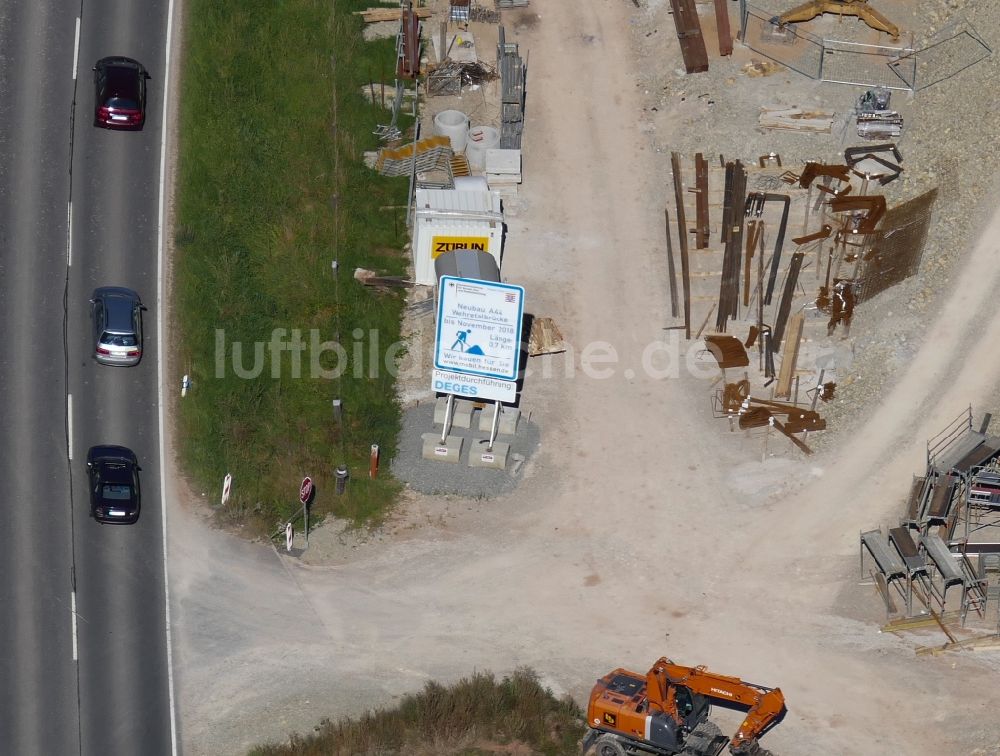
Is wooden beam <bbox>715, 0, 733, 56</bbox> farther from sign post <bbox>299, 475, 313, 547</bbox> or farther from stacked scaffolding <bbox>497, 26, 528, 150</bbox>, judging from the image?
sign post <bbox>299, 475, 313, 547</bbox>

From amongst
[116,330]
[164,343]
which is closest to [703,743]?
[164,343]

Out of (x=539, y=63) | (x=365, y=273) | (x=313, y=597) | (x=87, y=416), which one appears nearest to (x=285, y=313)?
(x=365, y=273)

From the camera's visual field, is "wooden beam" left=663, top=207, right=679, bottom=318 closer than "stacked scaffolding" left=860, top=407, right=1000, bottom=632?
No

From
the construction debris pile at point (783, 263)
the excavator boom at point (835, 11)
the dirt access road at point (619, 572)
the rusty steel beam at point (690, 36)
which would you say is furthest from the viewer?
the excavator boom at point (835, 11)

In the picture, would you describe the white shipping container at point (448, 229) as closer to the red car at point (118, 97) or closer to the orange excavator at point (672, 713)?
the red car at point (118, 97)

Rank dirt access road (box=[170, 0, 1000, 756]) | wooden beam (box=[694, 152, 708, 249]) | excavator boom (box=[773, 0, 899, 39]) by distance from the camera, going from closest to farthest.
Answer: dirt access road (box=[170, 0, 1000, 756]) < wooden beam (box=[694, 152, 708, 249]) < excavator boom (box=[773, 0, 899, 39])

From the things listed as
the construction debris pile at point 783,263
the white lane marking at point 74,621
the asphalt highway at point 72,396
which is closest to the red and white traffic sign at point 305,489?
the asphalt highway at point 72,396

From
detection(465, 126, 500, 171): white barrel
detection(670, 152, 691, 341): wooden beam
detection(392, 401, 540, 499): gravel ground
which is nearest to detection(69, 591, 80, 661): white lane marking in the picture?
detection(392, 401, 540, 499): gravel ground
